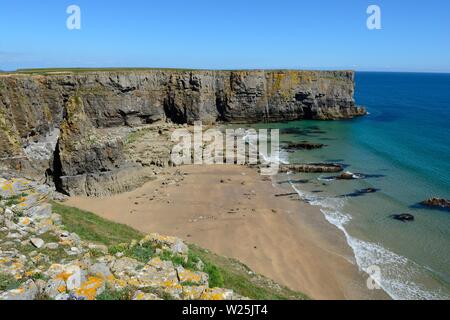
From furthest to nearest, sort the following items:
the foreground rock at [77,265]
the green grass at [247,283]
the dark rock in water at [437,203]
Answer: the dark rock in water at [437,203] < the green grass at [247,283] < the foreground rock at [77,265]

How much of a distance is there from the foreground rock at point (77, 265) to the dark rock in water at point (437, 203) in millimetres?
24009

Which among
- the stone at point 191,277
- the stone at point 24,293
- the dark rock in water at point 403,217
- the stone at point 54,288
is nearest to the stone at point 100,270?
the stone at point 54,288

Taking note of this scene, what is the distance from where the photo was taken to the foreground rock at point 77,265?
27.6 feet

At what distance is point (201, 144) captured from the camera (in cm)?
5072

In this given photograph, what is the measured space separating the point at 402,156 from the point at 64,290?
43.9 m

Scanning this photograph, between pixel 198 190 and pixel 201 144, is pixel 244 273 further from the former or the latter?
pixel 201 144

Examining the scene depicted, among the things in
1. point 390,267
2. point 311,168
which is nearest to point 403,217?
point 390,267

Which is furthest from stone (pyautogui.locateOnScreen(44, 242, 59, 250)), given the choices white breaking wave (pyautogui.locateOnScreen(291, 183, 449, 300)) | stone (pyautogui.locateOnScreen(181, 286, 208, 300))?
white breaking wave (pyautogui.locateOnScreen(291, 183, 449, 300))

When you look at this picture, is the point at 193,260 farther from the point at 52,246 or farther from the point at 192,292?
the point at 52,246

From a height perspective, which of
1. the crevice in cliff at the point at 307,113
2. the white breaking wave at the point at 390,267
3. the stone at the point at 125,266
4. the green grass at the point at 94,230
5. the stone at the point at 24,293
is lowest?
the white breaking wave at the point at 390,267

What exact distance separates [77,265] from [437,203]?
2853cm

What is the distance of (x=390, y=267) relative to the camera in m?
20.8

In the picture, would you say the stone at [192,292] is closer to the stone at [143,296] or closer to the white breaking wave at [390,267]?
the stone at [143,296]
